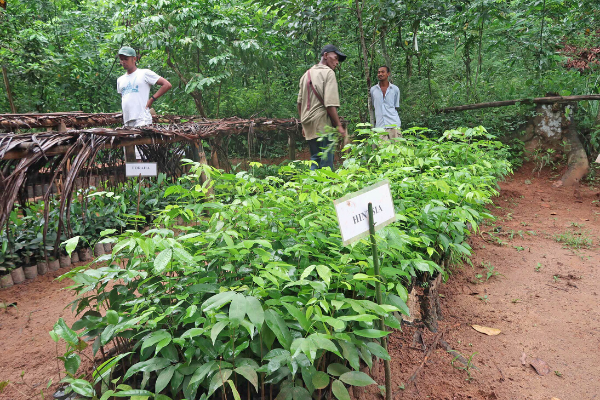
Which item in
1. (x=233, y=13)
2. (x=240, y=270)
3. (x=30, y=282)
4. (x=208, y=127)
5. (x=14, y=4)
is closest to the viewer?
(x=240, y=270)

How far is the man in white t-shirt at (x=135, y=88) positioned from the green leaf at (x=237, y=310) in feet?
13.7

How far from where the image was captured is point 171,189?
1.81 m

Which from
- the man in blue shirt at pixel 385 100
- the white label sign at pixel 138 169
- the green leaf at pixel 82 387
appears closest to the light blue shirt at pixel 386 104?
the man in blue shirt at pixel 385 100

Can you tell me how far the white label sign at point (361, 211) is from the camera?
55.1 inches

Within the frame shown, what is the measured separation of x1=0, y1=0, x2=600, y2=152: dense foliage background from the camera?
6586 mm

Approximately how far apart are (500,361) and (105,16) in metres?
11.2

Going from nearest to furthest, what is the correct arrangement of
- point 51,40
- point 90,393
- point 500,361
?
1. point 90,393
2. point 500,361
3. point 51,40

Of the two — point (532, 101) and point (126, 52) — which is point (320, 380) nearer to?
point (126, 52)

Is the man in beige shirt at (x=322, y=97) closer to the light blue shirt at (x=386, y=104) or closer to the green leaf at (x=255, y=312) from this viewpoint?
the light blue shirt at (x=386, y=104)

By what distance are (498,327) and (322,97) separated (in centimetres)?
306

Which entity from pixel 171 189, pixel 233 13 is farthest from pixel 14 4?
pixel 171 189

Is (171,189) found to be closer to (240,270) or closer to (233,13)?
(240,270)

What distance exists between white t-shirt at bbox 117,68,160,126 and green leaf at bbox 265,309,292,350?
13.9 ft

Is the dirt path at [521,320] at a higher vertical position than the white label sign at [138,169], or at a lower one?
lower
